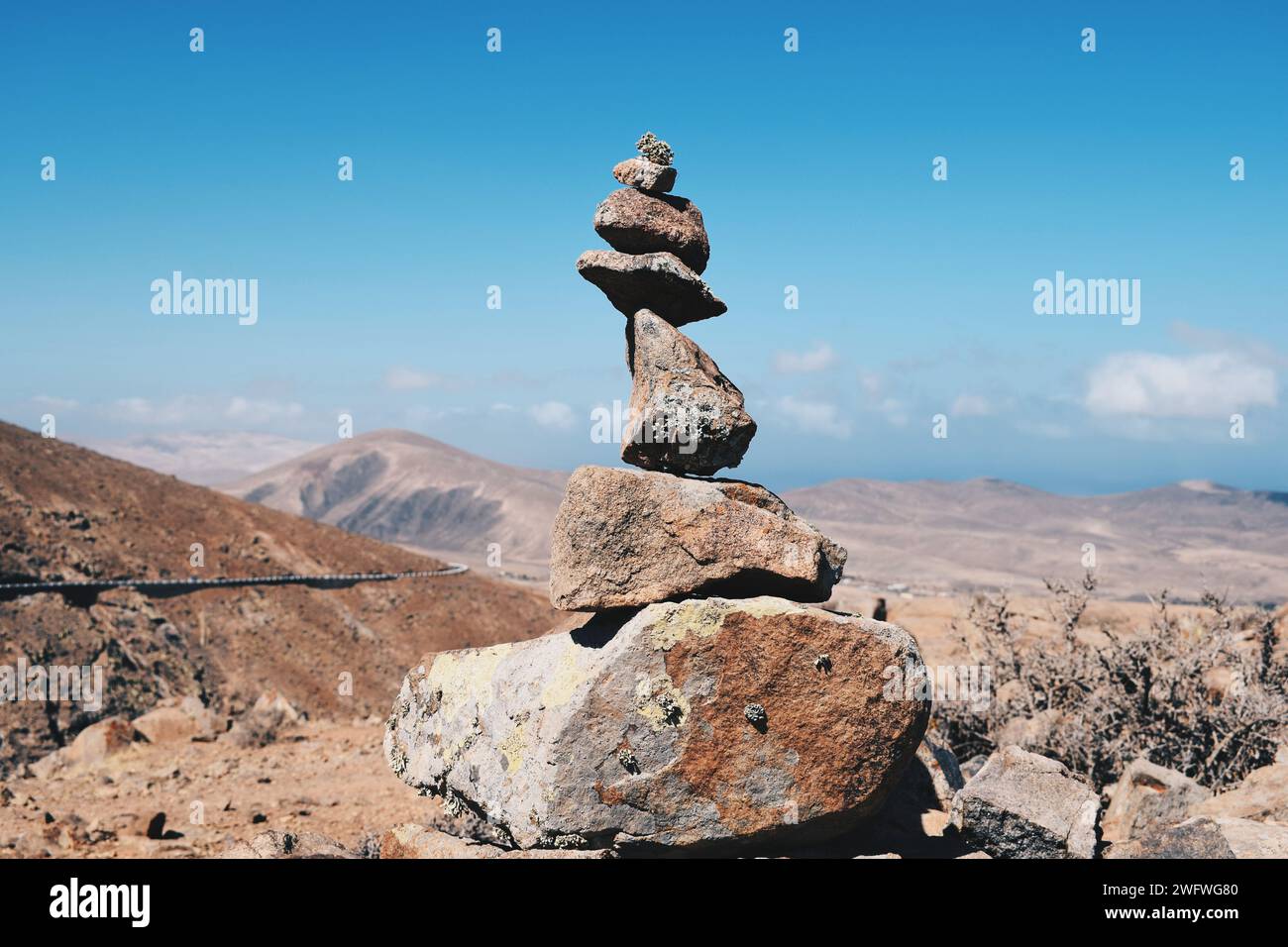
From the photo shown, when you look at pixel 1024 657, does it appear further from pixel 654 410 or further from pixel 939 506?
pixel 939 506

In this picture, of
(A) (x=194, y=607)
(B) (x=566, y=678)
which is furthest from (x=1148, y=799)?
(A) (x=194, y=607)

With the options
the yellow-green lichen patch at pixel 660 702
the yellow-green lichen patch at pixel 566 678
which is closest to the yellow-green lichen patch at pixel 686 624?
the yellow-green lichen patch at pixel 660 702

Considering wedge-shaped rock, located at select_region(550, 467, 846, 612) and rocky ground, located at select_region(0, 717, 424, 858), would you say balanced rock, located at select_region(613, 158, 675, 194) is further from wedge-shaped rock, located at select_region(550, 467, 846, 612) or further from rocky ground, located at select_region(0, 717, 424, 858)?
rocky ground, located at select_region(0, 717, 424, 858)

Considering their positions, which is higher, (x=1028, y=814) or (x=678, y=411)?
(x=678, y=411)

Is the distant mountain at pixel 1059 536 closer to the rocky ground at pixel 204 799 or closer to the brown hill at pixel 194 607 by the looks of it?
the brown hill at pixel 194 607

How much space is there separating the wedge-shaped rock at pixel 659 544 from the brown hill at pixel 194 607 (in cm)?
2293

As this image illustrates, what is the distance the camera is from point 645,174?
1034 centimetres

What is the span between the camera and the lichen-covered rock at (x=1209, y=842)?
8.18 meters

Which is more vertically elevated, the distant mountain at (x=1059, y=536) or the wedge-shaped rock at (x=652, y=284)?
the wedge-shaped rock at (x=652, y=284)

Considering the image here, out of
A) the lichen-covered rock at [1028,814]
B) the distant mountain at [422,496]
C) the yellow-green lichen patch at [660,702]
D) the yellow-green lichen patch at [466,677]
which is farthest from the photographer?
the distant mountain at [422,496]

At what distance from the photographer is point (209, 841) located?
43.2 feet

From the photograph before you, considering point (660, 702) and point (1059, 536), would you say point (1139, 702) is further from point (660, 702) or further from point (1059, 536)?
point (1059, 536)

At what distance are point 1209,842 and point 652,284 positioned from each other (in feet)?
23.4

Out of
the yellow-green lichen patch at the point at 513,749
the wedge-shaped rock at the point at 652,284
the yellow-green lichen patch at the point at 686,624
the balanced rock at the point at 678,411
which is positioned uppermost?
the wedge-shaped rock at the point at 652,284
